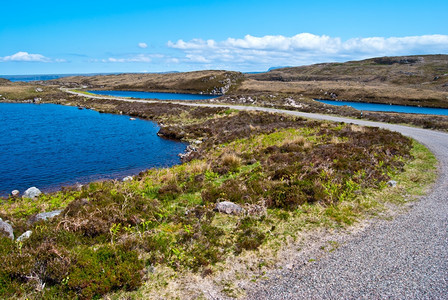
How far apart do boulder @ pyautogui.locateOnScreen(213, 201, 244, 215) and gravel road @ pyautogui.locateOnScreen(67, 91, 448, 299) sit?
11.5 ft

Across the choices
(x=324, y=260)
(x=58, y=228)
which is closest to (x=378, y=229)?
(x=324, y=260)

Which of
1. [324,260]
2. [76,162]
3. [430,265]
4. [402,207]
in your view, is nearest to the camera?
[430,265]

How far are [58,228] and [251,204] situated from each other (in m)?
6.82

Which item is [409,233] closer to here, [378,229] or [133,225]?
[378,229]

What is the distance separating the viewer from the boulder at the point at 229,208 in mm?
10469

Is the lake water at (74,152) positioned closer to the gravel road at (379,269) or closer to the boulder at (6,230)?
the boulder at (6,230)

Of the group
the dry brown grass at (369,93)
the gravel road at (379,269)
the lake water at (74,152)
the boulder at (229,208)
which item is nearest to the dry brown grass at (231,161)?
the boulder at (229,208)

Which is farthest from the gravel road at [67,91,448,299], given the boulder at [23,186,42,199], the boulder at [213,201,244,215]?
the boulder at [23,186,42,199]

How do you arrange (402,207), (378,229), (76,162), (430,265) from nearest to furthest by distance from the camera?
(430,265), (378,229), (402,207), (76,162)

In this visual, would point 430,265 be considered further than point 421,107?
No

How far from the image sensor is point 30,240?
765cm

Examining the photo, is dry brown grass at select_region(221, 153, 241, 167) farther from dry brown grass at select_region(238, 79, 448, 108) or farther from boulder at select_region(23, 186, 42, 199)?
dry brown grass at select_region(238, 79, 448, 108)

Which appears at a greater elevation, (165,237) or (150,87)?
(150,87)

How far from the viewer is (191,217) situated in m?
10.1
